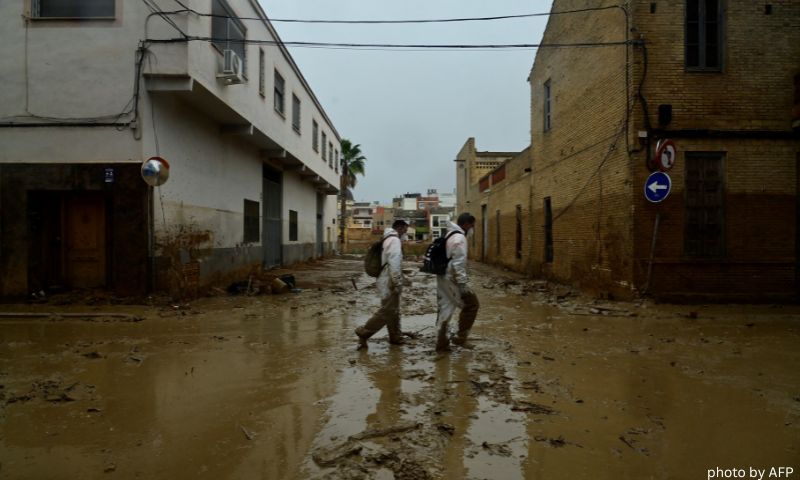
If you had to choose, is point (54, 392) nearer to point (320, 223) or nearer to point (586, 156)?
point (586, 156)

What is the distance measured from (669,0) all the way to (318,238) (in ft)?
70.8

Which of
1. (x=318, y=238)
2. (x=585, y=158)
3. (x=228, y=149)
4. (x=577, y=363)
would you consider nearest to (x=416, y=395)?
(x=577, y=363)

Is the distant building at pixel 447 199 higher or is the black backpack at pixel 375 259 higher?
the distant building at pixel 447 199

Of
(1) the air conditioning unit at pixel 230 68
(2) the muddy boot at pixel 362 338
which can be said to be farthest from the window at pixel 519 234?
(2) the muddy boot at pixel 362 338

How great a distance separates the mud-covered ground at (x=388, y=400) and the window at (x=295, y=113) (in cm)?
1199

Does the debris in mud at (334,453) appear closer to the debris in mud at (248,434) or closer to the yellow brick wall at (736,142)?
the debris in mud at (248,434)

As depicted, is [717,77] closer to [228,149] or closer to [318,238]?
[228,149]

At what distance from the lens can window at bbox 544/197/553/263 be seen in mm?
15109

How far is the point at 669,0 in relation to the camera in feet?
32.4

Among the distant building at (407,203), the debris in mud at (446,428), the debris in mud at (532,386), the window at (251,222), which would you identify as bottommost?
the debris in mud at (532,386)

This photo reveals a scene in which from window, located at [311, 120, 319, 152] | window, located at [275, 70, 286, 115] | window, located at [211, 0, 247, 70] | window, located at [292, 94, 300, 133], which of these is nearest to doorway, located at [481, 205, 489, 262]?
window, located at [311, 120, 319, 152]

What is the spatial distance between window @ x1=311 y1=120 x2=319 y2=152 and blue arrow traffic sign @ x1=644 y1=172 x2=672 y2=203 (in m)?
15.9

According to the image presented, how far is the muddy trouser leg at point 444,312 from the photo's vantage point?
595 cm

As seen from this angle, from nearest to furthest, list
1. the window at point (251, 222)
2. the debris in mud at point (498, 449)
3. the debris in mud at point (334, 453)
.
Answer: the debris in mud at point (334, 453) → the debris in mud at point (498, 449) → the window at point (251, 222)
